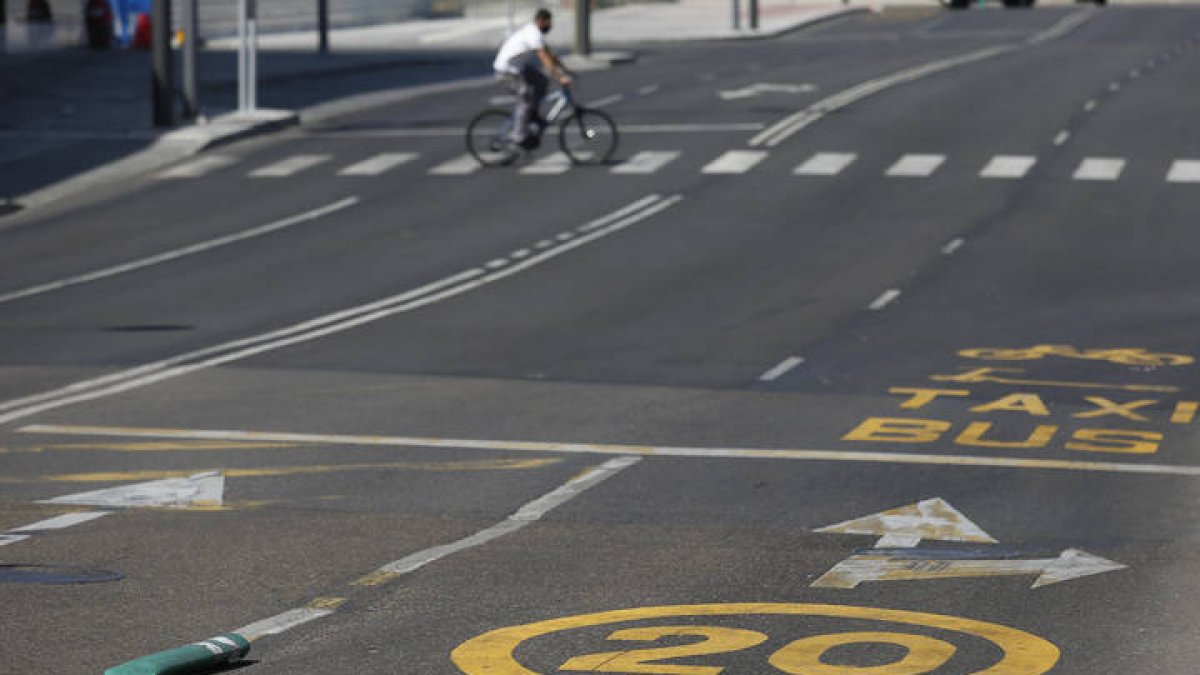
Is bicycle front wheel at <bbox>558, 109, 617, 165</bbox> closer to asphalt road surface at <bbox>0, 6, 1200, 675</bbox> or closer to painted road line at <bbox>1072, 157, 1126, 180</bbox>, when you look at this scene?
asphalt road surface at <bbox>0, 6, 1200, 675</bbox>

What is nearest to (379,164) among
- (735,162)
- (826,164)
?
(735,162)

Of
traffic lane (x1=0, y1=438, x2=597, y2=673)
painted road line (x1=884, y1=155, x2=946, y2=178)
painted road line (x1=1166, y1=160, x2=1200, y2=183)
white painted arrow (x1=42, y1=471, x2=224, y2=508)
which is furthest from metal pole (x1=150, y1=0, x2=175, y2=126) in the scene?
white painted arrow (x1=42, y1=471, x2=224, y2=508)

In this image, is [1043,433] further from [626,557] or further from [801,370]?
[626,557]

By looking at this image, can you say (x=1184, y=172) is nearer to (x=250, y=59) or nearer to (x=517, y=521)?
(x=250, y=59)

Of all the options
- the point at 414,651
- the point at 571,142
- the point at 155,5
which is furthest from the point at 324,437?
the point at 155,5

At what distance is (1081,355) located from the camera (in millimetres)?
19141

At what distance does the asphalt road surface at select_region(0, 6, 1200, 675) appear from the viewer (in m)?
9.47

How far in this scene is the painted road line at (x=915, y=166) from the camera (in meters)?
33.1

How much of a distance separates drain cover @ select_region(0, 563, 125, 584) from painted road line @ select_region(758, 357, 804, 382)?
8066mm

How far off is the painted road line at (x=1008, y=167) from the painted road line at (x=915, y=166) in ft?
2.29

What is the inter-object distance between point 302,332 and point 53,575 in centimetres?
1030

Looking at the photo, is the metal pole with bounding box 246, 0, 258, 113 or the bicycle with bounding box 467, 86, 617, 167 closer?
the bicycle with bounding box 467, 86, 617, 167

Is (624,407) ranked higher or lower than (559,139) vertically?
higher

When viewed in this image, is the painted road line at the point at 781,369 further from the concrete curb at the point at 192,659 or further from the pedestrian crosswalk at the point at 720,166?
the pedestrian crosswalk at the point at 720,166
